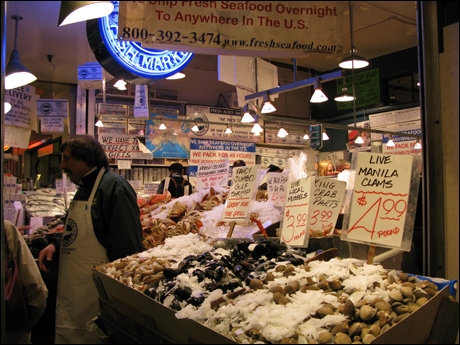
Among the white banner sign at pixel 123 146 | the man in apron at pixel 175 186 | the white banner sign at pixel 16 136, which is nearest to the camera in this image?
the man in apron at pixel 175 186

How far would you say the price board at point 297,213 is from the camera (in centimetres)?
189

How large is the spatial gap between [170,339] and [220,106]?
9655mm

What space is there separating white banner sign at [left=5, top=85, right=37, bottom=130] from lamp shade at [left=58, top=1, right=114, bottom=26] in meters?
5.69

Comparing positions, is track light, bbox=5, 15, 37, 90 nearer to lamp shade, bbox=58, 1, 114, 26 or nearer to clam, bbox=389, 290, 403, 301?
lamp shade, bbox=58, 1, 114, 26

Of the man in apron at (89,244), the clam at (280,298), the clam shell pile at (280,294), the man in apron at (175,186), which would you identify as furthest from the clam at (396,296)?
the man in apron at (175,186)

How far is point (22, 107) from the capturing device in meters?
7.24

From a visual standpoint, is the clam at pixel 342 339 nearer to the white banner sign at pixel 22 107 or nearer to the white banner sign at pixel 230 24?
the white banner sign at pixel 230 24

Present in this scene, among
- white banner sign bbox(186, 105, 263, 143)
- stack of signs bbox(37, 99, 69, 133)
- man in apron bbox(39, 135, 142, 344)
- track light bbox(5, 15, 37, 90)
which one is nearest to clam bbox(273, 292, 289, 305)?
man in apron bbox(39, 135, 142, 344)

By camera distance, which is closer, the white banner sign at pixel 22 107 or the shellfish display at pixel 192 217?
the shellfish display at pixel 192 217

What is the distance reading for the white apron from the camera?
2299 millimetres

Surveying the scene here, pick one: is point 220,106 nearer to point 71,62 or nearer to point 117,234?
point 71,62

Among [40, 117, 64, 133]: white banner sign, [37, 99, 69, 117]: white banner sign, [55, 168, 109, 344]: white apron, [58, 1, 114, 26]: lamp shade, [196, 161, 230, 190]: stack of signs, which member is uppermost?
[37, 99, 69, 117]: white banner sign

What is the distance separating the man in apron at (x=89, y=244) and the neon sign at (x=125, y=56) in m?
1.08

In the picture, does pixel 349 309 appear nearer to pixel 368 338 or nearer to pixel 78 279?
pixel 368 338
